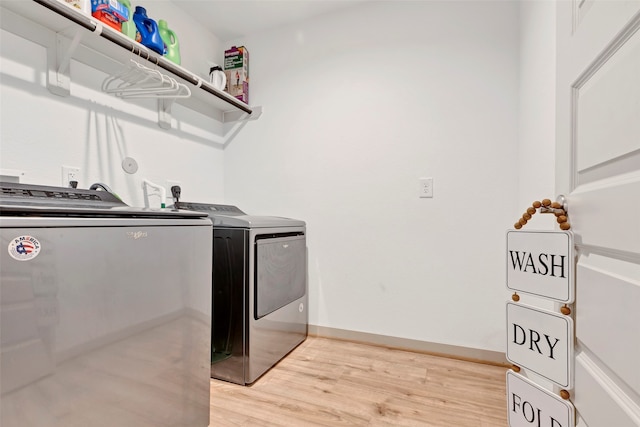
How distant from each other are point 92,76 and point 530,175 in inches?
86.2

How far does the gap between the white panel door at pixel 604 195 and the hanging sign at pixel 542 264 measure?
0.02 meters

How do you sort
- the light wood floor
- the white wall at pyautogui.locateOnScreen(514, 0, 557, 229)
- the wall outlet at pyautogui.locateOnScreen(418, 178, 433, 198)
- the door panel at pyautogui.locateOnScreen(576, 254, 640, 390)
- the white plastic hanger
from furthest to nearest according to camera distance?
the wall outlet at pyautogui.locateOnScreen(418, 178, 433, 198)
the white plastic hanger
the light wood floor
the white wall at pyautogui.locateOnScreen(514, 0, 557, 229)
the door panel at pyautogui.locateOnScreen(576, 254, 640, 390)

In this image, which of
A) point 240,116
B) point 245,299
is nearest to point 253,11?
point 240,116

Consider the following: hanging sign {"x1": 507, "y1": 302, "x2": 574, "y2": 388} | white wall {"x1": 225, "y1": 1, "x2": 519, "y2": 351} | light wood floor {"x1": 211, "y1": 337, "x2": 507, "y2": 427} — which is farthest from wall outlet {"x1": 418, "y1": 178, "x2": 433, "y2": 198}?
hanging sign {"x1": 507, "y1": 302, "x2": 574, "y2": 388}

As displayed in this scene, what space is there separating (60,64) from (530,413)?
2.14 meters

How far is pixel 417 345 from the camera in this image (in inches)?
73.3

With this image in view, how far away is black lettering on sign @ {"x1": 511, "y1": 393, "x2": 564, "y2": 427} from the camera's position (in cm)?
67

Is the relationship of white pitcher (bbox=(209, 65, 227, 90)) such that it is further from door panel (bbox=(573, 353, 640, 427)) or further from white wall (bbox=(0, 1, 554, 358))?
door panel (bbox=(573, 353, 640, 427))

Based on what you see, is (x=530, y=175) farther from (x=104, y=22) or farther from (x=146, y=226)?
(x=104, y=22)

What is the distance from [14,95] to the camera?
124 centimetres

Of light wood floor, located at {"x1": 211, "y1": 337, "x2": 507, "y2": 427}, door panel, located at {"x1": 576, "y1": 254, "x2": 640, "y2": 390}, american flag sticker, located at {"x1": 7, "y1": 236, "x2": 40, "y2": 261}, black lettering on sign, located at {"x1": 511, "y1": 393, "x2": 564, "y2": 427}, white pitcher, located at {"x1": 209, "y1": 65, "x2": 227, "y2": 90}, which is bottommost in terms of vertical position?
light wood floor, located at {"x1": 211, "y1": 337, "x2": 507, "y2": 427}

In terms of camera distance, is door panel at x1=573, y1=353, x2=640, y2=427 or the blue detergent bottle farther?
the blue detergent bottle

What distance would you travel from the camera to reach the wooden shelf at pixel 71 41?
1196 millimetres

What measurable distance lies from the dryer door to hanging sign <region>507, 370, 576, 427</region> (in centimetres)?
110
